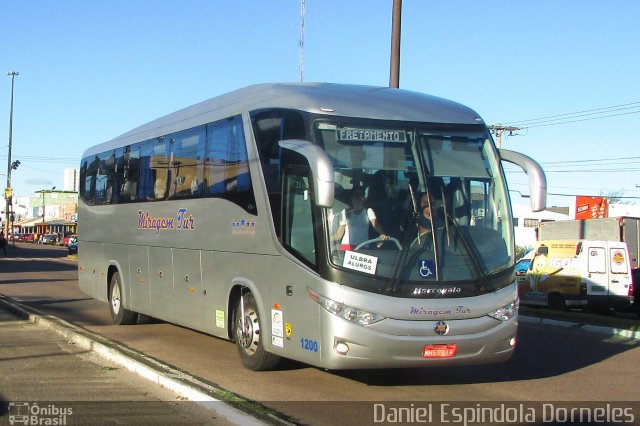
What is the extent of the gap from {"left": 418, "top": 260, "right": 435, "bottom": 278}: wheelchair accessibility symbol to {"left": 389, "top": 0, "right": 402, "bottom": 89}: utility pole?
9.53m

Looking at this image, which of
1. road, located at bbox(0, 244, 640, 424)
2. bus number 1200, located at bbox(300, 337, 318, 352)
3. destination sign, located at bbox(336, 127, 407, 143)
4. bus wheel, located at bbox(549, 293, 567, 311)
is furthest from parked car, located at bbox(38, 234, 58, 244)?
destination sign, located at bbox(336, 127, 407, 143)

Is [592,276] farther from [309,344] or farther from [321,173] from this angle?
[321,173]

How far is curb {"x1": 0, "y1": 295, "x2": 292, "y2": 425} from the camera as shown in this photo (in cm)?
686

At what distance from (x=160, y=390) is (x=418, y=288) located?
3.03m

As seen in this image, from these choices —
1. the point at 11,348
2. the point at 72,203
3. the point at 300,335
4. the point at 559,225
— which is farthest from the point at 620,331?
the point at 72,203

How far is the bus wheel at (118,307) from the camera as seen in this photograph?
47.1 ft

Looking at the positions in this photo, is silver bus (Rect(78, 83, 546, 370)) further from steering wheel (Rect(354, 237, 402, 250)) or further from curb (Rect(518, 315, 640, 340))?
curb (Rect(518, 315, 640, 340))

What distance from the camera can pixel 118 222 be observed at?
47.5ft

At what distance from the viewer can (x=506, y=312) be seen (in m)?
8.37

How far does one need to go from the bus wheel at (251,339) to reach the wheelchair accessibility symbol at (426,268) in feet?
7.88

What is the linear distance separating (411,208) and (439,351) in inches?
61.4

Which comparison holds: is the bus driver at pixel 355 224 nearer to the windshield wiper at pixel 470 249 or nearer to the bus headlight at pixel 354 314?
the bus headlight at pixel 354 314

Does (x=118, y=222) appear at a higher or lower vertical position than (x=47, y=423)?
higher

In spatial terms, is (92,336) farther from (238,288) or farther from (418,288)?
(418,288)
